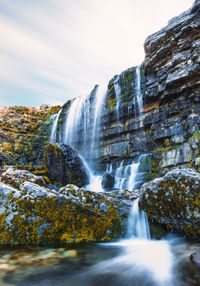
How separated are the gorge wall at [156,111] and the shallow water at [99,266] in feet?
27.6

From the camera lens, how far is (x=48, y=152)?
1471cm

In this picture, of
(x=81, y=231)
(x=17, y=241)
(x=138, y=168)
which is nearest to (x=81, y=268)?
(x=81, y=231)

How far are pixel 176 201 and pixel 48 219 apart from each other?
11.1ft

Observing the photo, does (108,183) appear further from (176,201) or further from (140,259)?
(140,259)

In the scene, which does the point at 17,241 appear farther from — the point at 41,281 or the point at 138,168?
the point at 138,168

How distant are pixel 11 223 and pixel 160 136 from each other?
15.6 m

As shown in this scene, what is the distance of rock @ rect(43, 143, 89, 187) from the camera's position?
1373cm

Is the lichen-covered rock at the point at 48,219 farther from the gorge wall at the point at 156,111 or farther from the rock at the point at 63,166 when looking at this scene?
the rock at the point at 63,166

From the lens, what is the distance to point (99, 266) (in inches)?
140

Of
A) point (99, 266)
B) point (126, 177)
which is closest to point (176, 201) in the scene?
point (99, 266)

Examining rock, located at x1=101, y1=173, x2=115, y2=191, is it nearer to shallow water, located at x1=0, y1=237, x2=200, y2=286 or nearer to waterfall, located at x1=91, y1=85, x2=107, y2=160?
waterfall, located at x1=91, y1=85, x2=107, y2=160

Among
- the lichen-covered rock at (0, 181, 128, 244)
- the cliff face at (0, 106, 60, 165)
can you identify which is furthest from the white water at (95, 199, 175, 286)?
the cliff face at (0, 106, 60, 165)

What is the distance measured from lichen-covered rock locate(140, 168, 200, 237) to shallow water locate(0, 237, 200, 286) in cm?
60

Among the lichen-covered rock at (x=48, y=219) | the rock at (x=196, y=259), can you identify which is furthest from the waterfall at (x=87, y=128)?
the rock at (x=196, y=259)
